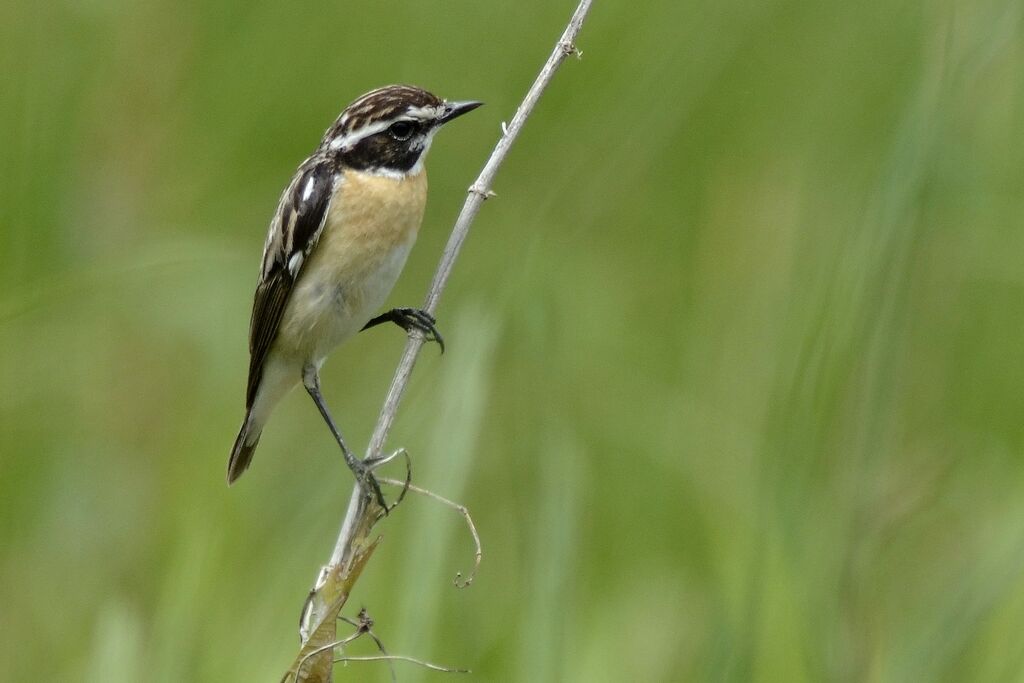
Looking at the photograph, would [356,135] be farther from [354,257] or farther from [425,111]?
[354,257]

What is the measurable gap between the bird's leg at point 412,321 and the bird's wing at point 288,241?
281 mm

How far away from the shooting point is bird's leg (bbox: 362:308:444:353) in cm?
390

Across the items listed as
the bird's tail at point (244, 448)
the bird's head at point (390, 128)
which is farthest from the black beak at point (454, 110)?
the bird's tail at point (244, 448)

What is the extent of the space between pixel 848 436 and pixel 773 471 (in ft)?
0.50

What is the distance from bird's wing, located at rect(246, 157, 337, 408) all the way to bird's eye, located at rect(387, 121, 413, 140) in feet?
0.75

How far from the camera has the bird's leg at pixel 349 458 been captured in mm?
2803

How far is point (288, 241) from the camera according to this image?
4332mm

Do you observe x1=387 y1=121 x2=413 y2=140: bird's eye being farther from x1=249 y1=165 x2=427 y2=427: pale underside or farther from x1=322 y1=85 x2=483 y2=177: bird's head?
x1=249 y1=165 x2=427 y2=427: pale underside

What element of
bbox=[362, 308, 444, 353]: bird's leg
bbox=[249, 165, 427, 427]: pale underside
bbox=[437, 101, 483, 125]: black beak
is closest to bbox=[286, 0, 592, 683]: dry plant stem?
bbox=[362, 308, 444, 353]: bird's leg

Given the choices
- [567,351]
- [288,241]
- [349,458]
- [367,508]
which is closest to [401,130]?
[288,241]

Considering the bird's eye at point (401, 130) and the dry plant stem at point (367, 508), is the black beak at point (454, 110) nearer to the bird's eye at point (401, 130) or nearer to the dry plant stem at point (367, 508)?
the bird's eye at point (401, 130)

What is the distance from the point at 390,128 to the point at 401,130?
0.11ft

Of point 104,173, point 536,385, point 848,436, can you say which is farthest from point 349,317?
point 848,436

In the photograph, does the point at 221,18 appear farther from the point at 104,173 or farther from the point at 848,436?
the point at 848,436
